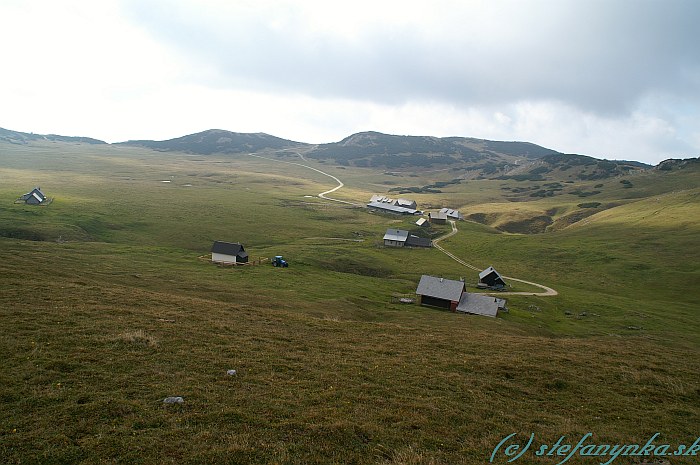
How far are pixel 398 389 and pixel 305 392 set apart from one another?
18.5 ft

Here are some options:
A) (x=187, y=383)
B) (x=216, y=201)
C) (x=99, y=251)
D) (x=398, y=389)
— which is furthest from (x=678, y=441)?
(x=216, y=201)

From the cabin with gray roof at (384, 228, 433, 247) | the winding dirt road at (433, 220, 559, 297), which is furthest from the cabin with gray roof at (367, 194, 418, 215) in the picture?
the cabin with gray roof at (384, 228, 433, 247)

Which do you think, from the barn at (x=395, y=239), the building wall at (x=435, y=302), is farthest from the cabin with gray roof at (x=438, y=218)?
the building wall at (x=435, y=302)

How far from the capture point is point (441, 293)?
66.1 m

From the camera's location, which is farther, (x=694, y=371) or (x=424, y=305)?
(x=424, y=305)

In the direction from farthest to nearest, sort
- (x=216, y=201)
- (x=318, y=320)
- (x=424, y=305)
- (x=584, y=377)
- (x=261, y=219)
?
(x=216, y=201), (x=261, y=219), (x=424, y=305), (x=318, y=320), (x=584, y=377)

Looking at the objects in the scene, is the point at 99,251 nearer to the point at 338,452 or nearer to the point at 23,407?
the point at 23,407

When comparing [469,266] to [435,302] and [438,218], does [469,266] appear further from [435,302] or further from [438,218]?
[438,218]

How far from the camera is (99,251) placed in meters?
76.1

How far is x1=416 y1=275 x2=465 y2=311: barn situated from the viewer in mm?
65438

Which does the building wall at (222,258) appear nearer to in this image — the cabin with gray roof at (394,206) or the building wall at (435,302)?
the building wall at (435,302)

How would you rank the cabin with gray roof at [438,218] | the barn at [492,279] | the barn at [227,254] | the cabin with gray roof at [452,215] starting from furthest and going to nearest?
the cabin with gray roof at [452,215] < the cabin with gray roof at [438,218] < the barn at [492,279] < the barn at [227,254]

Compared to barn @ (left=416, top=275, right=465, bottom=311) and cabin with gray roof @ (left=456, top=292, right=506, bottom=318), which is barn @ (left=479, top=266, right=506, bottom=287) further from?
barn @ (left=416, top=275, right=465, bottom=311)

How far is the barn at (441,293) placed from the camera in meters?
65.4
